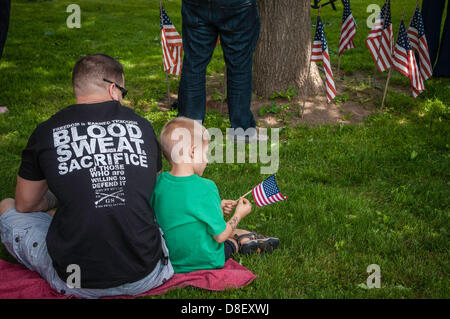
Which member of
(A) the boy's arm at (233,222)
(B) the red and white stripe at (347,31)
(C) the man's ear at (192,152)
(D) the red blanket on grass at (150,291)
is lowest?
(D) the red blanket on grass at (150,291)

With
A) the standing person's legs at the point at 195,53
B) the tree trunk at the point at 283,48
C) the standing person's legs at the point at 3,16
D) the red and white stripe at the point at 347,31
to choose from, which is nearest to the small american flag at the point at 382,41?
the red and white stripe at the point at 347,31

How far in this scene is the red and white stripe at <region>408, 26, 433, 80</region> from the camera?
5449 millimetres

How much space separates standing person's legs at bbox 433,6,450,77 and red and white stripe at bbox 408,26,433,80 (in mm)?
1495

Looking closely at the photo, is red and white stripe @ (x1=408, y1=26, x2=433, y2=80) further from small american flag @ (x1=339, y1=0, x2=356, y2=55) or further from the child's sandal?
the child's sandal

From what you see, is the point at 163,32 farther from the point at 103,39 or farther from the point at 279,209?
the point at 103,39

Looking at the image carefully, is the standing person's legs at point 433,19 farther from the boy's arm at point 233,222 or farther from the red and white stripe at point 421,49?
the boy's arm at point 233,222

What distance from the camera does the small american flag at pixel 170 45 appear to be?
538 cm

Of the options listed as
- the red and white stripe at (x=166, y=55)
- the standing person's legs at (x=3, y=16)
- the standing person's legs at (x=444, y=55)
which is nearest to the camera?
the standing person's legs at (x=3, y=16)

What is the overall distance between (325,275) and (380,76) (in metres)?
4.98

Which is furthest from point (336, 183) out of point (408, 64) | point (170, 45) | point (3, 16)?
point (3, 16)

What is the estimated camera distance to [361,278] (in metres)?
2.83

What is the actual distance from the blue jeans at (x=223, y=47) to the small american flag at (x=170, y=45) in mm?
724

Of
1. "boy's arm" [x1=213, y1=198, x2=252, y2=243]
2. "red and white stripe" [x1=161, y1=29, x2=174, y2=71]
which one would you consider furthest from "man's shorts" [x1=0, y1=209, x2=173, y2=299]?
"red and white stripe" [x1=161, y1=29, x2=174, y2=71]
